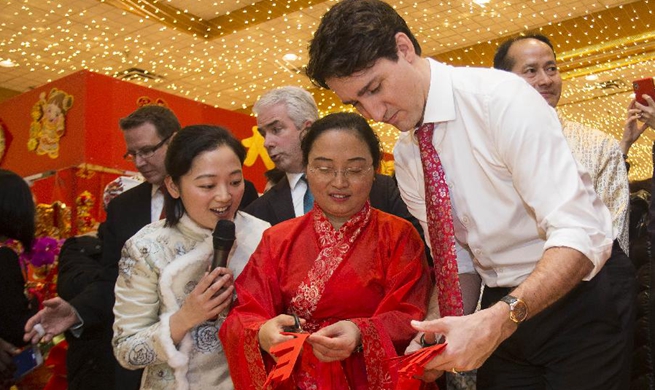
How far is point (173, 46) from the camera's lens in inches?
296

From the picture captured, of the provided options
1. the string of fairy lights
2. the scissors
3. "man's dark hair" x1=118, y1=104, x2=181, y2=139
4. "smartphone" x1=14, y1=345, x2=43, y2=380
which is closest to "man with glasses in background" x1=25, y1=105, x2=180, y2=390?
"man's dark hair" x1=118, y1=104, x2=181, y2=139

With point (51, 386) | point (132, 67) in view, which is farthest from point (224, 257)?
point (132, 67)

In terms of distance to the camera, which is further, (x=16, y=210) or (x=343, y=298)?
(x=16, y=210)

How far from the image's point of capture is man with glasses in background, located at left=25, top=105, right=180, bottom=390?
7.90 feet

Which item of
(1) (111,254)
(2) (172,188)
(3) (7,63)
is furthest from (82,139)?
(3) (7,63)

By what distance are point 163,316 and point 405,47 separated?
3.21ft

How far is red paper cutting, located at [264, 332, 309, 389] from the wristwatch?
0.51m

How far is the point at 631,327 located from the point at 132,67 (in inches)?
285

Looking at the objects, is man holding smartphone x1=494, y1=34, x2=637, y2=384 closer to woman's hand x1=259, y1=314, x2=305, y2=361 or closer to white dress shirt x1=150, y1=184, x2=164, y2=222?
woman's hand x1=259, y1=314, x2=305, y2=361

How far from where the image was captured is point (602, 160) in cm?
236

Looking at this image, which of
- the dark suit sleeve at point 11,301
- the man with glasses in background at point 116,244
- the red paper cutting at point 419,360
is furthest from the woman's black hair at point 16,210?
the red paper cutting at point 419,360

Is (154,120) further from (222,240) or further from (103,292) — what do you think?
(222,240)

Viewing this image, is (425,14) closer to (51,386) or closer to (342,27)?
(51,386)

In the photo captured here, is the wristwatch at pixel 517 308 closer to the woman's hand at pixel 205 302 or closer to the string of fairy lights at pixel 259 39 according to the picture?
the woman's hand at pixel 205 302
